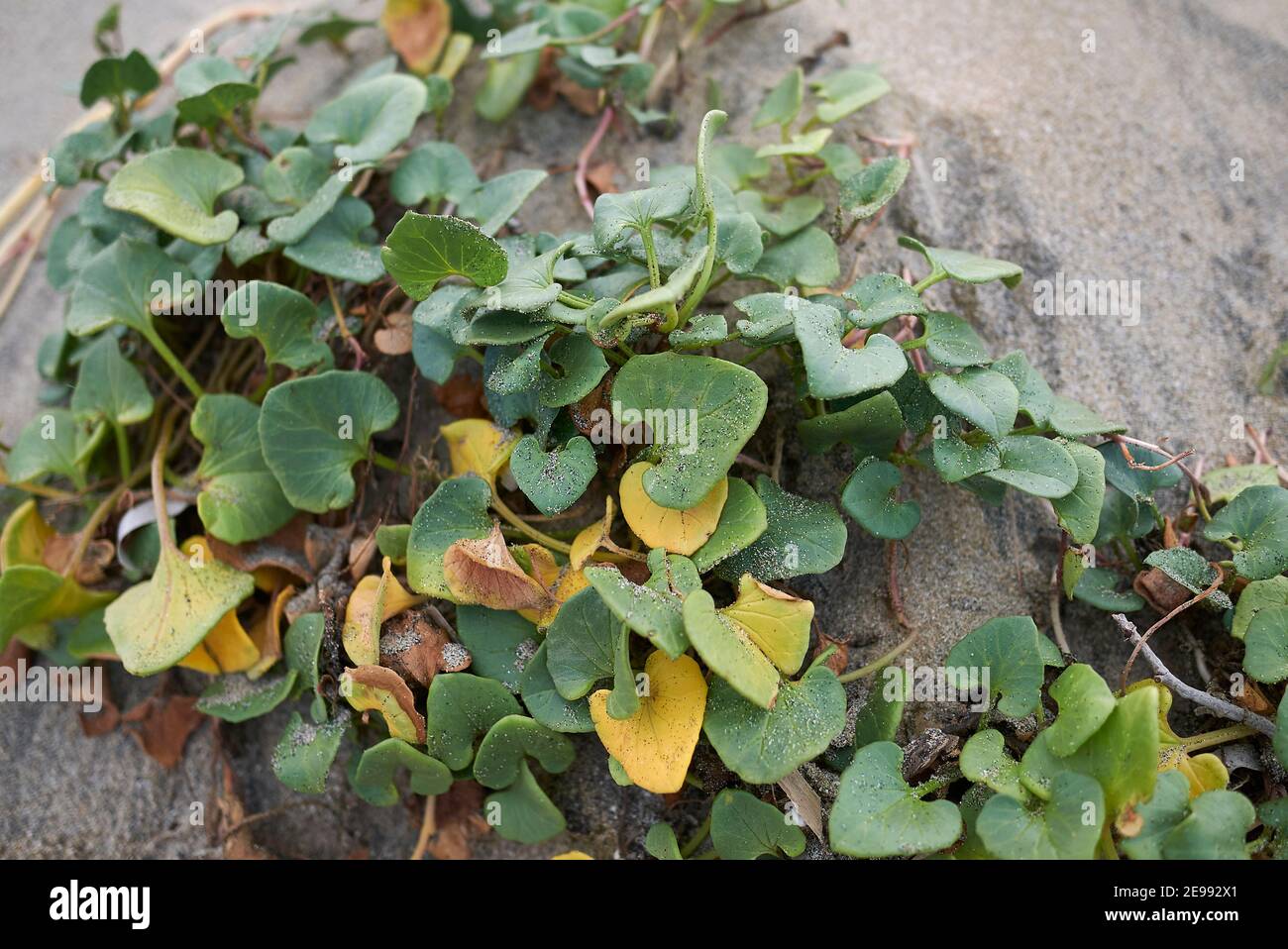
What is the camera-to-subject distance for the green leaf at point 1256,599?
121 centimetres

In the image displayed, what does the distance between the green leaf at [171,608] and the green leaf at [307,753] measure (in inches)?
7.3

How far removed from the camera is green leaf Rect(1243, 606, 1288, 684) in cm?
115

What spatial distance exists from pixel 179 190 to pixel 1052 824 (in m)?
Result: 1.49

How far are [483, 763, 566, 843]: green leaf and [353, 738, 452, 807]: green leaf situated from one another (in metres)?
0.08

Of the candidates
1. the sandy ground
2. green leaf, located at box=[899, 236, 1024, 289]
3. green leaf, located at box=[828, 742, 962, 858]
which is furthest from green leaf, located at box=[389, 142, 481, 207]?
green leaf, located at box=[828, 742, 962, 858]

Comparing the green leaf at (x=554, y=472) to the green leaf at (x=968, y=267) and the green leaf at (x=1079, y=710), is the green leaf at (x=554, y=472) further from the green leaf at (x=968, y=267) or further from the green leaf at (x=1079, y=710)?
the green leaf at (x=1079, y=710)

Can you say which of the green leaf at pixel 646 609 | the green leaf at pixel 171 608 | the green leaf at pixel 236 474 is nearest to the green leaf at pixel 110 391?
the green leaf at pixel 236 474

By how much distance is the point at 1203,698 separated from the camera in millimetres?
1206

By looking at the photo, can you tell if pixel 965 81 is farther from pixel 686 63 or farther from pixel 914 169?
pixel 686 63

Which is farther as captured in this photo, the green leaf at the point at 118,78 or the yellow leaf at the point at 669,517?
the green leaf at the point at 118,78

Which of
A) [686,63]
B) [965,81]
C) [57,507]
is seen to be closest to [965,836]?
[965,81]

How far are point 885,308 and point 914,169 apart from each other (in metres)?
0.54

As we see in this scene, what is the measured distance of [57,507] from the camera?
67.6 inches

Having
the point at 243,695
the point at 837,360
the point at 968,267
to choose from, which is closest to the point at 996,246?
the point at 968,267
